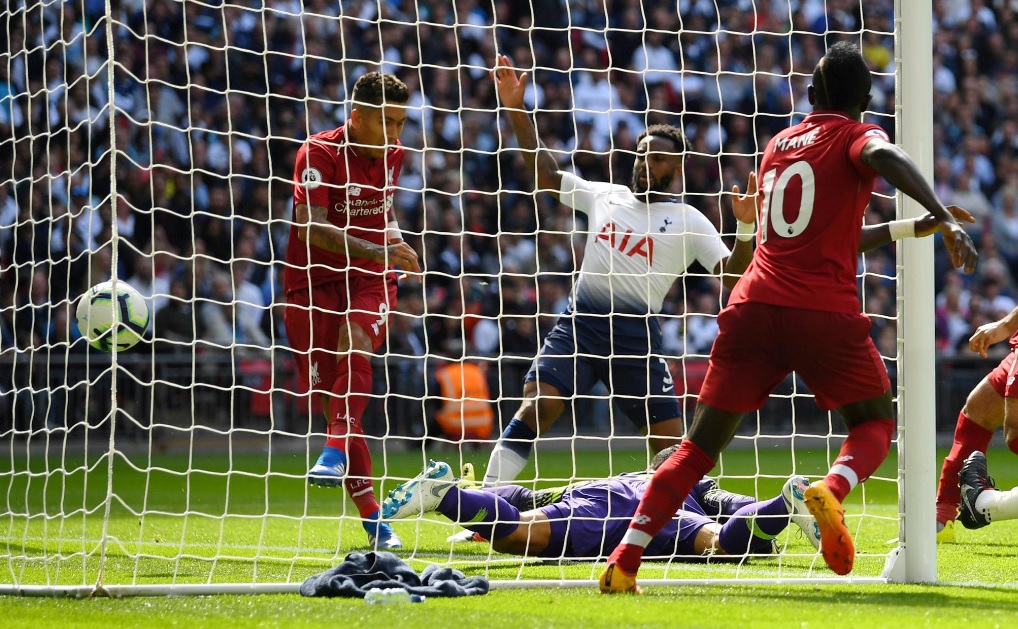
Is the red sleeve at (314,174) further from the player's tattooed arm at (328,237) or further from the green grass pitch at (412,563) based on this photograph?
the green grass pitch at (412,563)

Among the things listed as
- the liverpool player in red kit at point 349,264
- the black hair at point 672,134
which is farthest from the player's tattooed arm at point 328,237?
the black hair at point 672,134

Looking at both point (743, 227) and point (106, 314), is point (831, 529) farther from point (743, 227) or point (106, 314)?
point (106, 314)

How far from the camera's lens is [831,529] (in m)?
4.05

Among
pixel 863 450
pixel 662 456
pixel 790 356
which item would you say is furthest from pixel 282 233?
pixel 863 450

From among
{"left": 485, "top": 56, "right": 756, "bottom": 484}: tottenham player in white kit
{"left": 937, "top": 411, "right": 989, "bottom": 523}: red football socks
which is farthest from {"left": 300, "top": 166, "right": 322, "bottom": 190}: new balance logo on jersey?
{"left": 937, "top": 411, "right": 989, "bottom": 523}: red football socks

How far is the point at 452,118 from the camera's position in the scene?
13.7 metres

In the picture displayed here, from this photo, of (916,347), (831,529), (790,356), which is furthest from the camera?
(916,347)

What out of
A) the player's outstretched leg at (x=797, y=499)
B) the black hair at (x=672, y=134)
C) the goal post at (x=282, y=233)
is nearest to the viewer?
the player's outstretched leg at (x=797, y=499)

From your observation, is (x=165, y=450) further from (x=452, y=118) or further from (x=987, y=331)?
(x=987, y=331)

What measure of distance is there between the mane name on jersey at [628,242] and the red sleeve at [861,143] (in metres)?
2.24

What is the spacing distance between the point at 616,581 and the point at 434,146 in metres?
9.94

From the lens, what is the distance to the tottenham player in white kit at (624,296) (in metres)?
6.30

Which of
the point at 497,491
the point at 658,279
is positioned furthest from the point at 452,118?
the point at 497,491

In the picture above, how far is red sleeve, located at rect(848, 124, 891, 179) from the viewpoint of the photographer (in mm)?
4219
